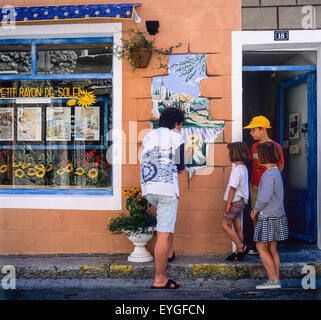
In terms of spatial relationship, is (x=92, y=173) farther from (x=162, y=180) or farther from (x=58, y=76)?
(x=162, y=180)

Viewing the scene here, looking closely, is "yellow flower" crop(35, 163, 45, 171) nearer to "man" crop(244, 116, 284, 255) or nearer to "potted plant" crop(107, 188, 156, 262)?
"potted plant" crop(107, 188, 156, 262)

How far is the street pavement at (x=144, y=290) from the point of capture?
5031 mm

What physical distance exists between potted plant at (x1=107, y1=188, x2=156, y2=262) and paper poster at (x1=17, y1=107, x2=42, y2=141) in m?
1.82

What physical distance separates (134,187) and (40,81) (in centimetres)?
213

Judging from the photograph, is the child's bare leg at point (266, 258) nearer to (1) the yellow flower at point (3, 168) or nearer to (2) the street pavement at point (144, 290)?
(2) the street pavement at point (144, 290)

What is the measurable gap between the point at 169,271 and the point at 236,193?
1300mm

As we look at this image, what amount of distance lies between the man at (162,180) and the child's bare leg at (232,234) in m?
1.10

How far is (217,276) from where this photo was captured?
585 centimetres

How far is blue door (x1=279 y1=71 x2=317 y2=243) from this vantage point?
695cm

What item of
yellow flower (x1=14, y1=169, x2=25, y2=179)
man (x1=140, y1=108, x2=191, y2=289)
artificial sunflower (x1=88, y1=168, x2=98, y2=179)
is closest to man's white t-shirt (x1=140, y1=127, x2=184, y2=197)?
man (x1=140, y1=108, x2=191, y2=289)

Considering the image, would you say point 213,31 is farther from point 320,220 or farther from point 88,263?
point 88,263

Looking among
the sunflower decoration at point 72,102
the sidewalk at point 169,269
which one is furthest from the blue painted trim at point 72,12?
the sidewalk at point 169,269

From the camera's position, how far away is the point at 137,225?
609 centimetres

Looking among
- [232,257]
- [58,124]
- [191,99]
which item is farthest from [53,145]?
[232,257]
